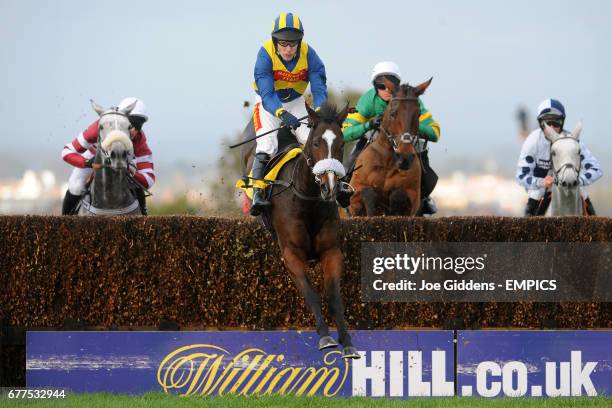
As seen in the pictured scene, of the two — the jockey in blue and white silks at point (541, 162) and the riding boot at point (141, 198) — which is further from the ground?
the jockey in blue and white silks at point (541, 162)

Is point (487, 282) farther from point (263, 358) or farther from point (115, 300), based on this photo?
point (115, 300)

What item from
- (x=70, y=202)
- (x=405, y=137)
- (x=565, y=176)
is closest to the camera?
(x=405, y=137)

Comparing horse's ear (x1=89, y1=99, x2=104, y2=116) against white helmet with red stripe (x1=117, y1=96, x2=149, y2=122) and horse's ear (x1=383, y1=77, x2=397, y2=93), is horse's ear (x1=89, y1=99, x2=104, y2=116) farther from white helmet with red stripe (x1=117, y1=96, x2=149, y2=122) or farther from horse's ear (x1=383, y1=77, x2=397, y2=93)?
horse's ear (x1=383, y1=77, x2=397, y2=93)

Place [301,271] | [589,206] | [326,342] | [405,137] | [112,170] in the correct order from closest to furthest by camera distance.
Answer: [326,342] → [301,271] → [405,137] → [112,170] → [589,206]

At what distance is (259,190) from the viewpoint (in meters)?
9.23

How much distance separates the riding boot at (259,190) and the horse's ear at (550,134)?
4.55 metres

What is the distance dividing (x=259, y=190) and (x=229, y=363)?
1.46 meters

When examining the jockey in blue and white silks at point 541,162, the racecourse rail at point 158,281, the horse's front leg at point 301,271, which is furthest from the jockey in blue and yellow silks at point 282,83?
the jockey in blue and white silks at point 541,162

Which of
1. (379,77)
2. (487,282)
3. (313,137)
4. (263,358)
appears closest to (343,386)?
(263,358)

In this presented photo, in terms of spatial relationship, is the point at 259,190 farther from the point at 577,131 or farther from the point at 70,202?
the point at 577,131

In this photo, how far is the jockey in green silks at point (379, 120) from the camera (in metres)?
12.8

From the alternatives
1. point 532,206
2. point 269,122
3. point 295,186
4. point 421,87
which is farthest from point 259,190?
point 532,206

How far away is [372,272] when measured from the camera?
980 cm

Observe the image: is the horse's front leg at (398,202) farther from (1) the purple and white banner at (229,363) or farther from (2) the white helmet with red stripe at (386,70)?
(1) the purple and white banner at (229,363)
